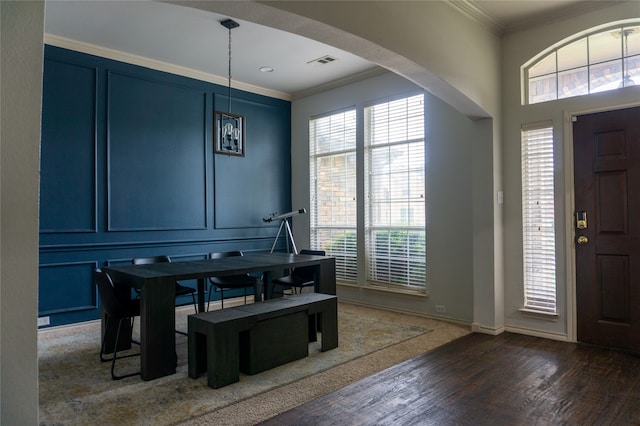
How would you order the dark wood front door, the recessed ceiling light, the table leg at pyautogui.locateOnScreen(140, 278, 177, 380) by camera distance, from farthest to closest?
the recessed ceiling light
the dark wood front door
the table leg at pyautogui.locateOnScreen(140, 278, 177, 380)

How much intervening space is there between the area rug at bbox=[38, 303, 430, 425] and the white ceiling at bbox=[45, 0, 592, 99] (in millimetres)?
3061

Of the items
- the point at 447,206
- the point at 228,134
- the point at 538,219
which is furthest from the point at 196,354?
the point at 538,219

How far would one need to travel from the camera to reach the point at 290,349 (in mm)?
3424

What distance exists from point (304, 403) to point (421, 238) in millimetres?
2904

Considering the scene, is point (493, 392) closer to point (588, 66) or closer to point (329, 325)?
point (329, 325)

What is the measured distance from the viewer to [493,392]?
2.81 meters

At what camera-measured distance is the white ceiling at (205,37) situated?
12.7ft

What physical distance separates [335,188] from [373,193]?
713mm

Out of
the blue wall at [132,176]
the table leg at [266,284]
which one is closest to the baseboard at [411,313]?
the table leg at [266,284]

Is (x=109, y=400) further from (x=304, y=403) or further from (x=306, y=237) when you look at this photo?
(x=306, y=237)

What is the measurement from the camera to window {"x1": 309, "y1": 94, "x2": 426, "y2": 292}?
515cm

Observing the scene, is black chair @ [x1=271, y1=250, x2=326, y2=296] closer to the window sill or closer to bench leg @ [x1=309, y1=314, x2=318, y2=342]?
Result: bench leg @ [x1=309, y1=314, x2=318, y2=342]

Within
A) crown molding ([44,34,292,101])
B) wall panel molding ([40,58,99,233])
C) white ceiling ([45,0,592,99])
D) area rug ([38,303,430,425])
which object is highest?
white ceiling ([45,0,592,99])

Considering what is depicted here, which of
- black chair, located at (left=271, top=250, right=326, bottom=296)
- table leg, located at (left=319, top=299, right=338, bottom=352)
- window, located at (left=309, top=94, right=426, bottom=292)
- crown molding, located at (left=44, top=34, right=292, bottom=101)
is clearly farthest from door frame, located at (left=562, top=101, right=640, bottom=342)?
crown molding, located at (left=44, top=34, right=292, bottom=101)
